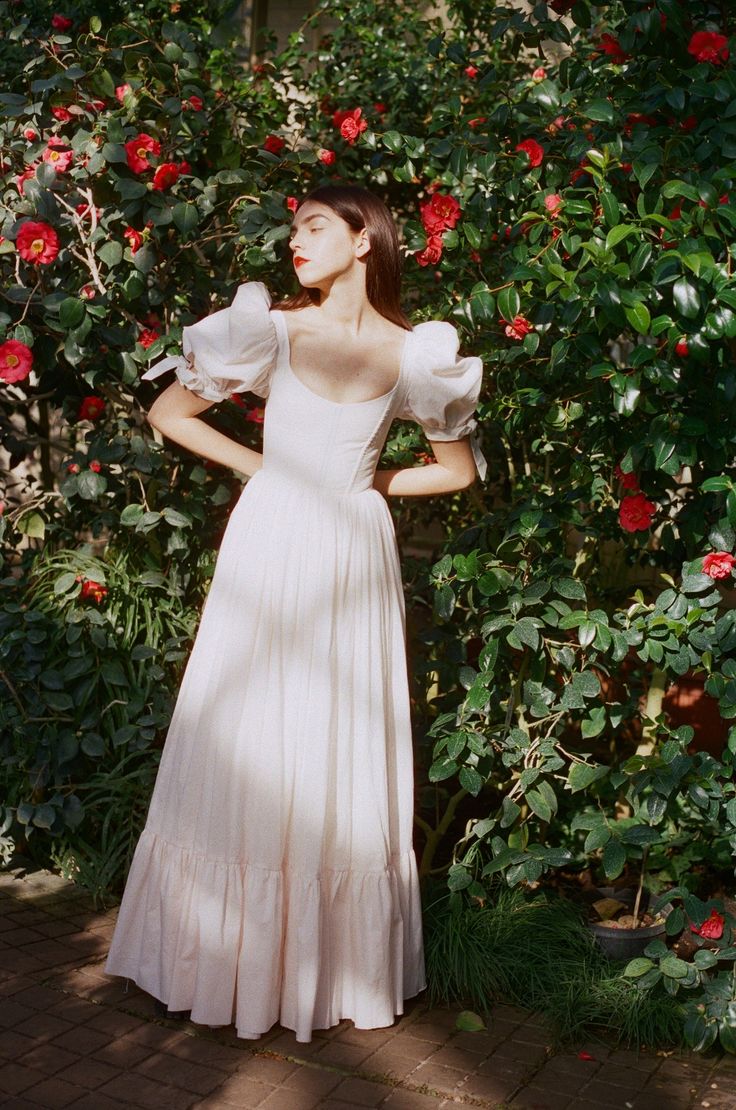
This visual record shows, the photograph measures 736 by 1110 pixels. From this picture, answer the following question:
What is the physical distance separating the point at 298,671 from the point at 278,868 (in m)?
0.51

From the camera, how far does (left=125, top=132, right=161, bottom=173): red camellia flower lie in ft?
12.6

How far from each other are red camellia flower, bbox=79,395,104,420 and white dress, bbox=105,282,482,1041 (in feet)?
3.31

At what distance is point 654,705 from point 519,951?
3.18 ft

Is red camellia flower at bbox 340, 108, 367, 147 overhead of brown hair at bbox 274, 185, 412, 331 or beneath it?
overhead

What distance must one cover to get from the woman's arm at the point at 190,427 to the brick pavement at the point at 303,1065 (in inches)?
60.4

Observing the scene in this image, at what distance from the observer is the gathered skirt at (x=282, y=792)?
319 cm

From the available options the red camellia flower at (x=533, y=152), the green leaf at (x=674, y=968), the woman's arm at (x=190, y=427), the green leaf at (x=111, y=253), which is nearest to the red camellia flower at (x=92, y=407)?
the green leaf at (x=111, y=253)

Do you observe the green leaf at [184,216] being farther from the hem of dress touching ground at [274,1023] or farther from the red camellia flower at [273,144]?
the hem of dress touching ground at [274,1023]

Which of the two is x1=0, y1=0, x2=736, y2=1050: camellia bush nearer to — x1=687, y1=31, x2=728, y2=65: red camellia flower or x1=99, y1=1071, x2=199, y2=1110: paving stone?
x1=687, y1=31, x2=728, y2=65: red camellia flower

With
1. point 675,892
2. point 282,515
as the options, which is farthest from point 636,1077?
point 282,515

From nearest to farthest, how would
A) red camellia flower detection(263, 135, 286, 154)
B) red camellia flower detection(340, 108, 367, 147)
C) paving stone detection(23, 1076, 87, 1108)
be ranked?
paving stone detection(23, 1076, 87, 1108) < red camellia flower detection(340, 108, 367, 147) < red camellia flower detection(263, 135, 286, 154)

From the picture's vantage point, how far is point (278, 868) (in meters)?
3.19

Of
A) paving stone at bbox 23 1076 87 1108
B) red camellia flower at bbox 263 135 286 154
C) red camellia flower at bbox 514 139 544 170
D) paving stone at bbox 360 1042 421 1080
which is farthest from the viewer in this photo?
red camellia flower at bbox 263 135 286 154

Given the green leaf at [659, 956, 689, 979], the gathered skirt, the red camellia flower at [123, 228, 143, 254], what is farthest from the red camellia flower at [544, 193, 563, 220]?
the green leaf at [659, 956, 689, 979]
